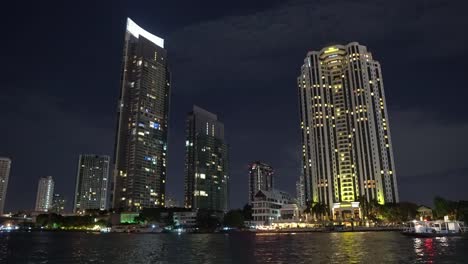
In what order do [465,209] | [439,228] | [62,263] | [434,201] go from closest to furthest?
[62,263] < [439,228] < [465,209] < [434,201]

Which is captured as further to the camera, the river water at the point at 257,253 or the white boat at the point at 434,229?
the white boat at the point at 434,229

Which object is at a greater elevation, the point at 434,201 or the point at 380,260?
the point at 434,201

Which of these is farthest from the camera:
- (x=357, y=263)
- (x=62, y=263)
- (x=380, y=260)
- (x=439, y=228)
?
(x=439, y=228)

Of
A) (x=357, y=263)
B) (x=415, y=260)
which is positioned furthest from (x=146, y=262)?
(x=415, y=260)

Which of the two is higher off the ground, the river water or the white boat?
the white boat

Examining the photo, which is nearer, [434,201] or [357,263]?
[357,263]

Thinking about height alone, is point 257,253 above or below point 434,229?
below

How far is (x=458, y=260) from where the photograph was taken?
5075 cm

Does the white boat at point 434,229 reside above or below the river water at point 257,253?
above

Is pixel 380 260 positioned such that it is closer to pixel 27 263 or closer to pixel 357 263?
pixel 357 263

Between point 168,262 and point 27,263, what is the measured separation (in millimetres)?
21552

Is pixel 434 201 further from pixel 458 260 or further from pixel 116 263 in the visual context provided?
→ pixel 116 263

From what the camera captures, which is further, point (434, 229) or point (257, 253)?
point (434, 229)

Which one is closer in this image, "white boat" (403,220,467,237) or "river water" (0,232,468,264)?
"river water" (0,232,468,264)
